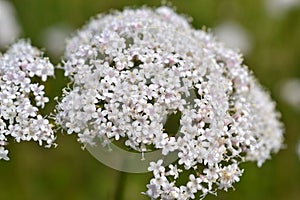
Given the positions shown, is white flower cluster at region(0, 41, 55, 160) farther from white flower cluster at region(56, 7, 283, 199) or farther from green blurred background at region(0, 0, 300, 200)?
green blurred background at region(0, 0, 300, 200)

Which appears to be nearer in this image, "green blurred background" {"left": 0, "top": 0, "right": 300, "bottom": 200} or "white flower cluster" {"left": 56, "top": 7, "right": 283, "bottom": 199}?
"white flower cluster" {"left": 56, "top": 7, "right": 283, "bottom": 199}

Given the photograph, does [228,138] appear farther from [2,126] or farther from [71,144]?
[71,144]

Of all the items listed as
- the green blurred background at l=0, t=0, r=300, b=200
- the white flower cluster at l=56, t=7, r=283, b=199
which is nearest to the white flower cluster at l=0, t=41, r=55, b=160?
the white flower cluster at l=56, t=7, r=283, b=199

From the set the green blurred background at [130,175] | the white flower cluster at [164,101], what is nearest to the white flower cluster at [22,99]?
the white flower cluster at [164,101]

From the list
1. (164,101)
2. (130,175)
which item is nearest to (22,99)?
(164,101)

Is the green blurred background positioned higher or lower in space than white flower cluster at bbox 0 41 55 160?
higher

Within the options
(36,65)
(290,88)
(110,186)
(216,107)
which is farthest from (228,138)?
(290,88)
